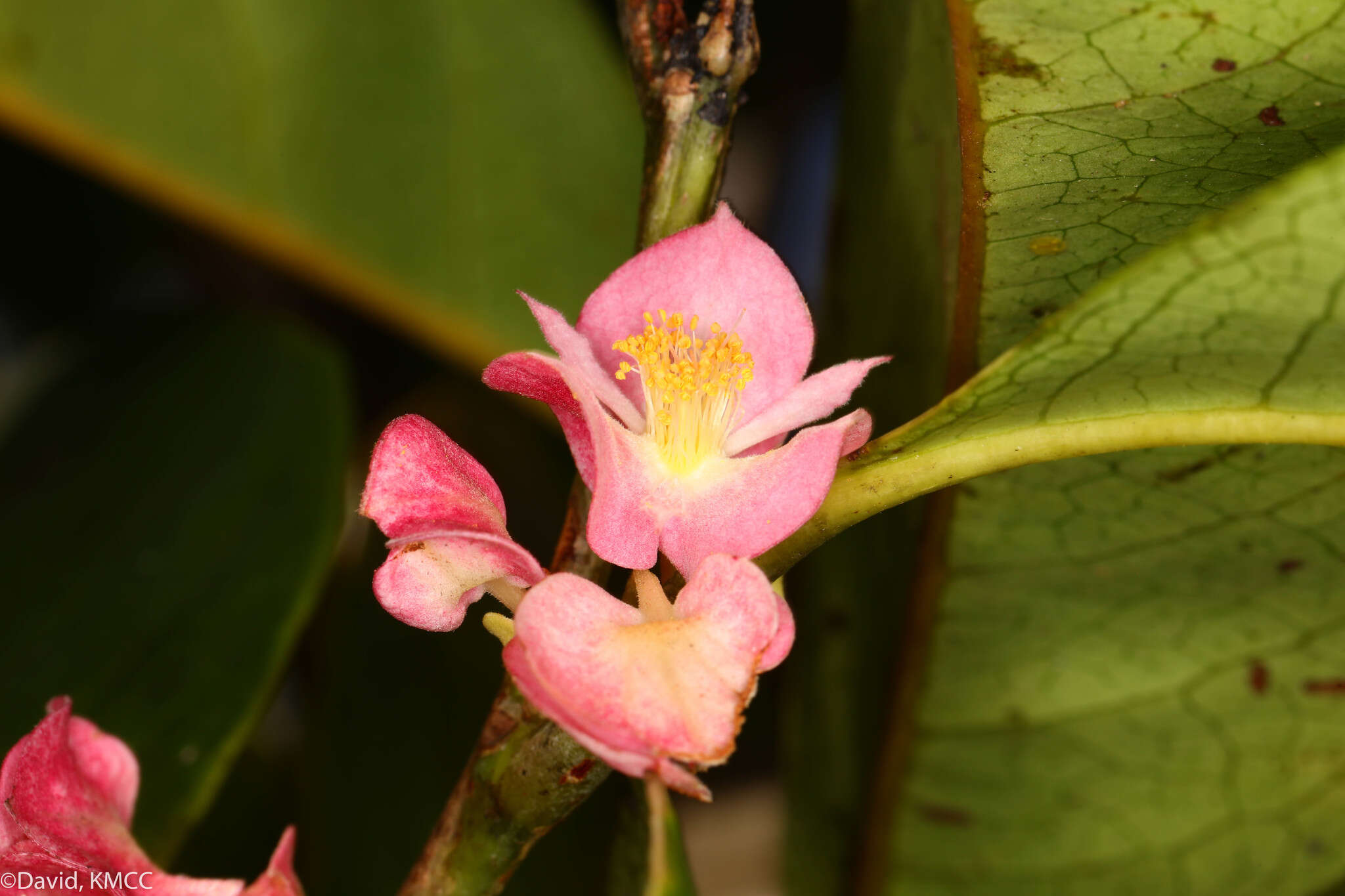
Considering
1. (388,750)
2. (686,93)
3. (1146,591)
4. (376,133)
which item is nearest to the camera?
(686,93)

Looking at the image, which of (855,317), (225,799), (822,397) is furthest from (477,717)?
(822,397)

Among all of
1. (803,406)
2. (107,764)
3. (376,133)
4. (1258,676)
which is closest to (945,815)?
(1258,676)

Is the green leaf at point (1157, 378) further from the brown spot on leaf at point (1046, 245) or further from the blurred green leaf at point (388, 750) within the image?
the blurred green leaf at point (388, 750)

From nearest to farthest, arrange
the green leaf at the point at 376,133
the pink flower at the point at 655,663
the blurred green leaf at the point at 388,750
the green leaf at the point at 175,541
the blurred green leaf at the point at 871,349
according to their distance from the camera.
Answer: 1. the pink flower at the point at 655,663
2. the blurred green leaf at the point at 871,349
3. the green leaf at the point at 175,541
4. the blurred green leaf at the point at 388,750
5. the green leaf at the point at 376,133

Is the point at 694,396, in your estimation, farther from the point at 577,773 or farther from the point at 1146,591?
the point at 1146,591

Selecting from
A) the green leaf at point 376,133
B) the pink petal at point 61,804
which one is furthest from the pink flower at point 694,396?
the green leaf at point 376,133

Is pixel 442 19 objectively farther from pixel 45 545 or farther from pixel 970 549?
pixel 970 549

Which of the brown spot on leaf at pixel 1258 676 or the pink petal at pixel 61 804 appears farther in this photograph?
the brown spot on leaf at pixel 1258 676

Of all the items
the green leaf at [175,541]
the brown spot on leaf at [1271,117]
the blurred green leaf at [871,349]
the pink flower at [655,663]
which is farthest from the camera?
the green leaf at [175,541]
